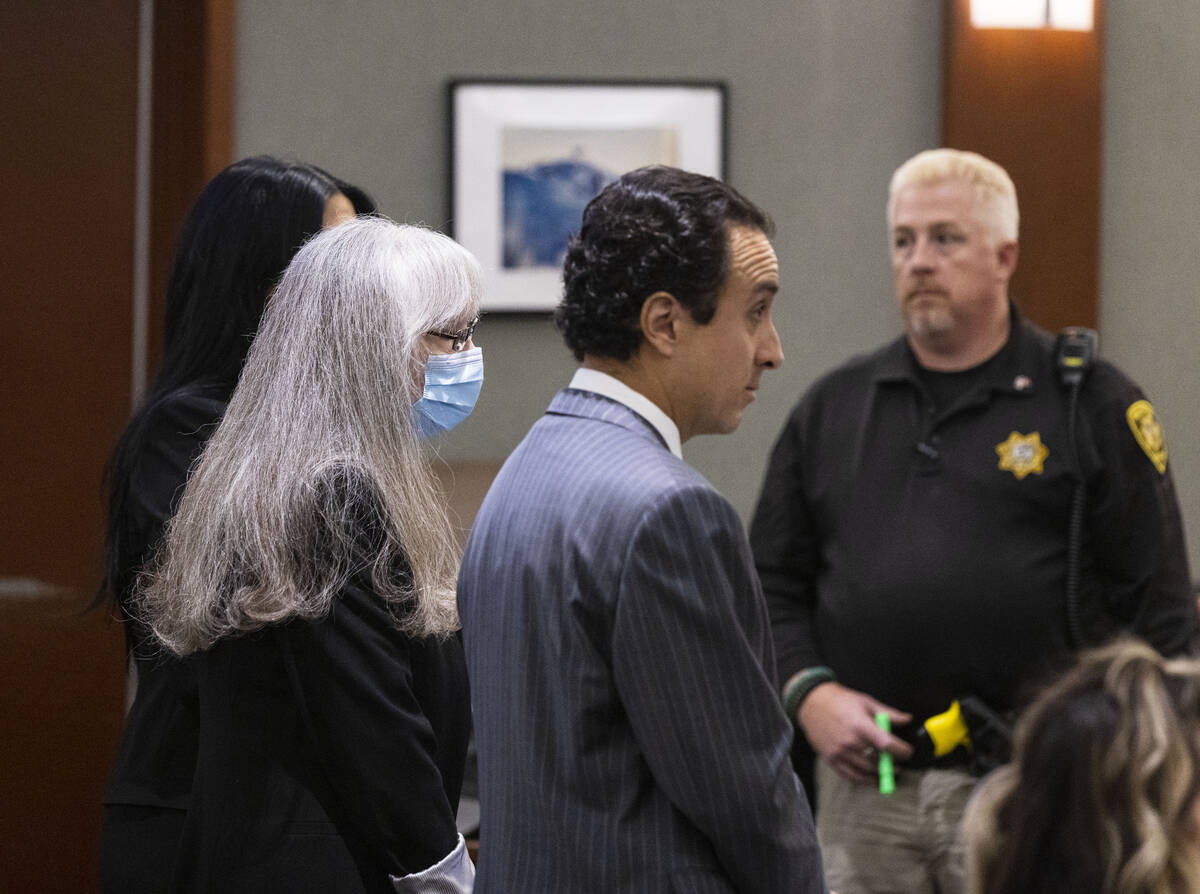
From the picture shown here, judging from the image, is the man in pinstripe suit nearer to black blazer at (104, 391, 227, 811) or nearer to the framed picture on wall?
black blazer at (104, 391, 227, 811)

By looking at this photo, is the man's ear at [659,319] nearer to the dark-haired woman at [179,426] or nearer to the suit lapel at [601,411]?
the suit lapel at [601,411]

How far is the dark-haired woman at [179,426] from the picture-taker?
1679 millimetres

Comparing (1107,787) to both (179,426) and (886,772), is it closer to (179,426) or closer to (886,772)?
(179,426)

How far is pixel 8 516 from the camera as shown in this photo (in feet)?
11.1

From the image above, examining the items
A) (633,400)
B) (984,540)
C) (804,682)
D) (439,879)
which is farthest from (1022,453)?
(439,879)

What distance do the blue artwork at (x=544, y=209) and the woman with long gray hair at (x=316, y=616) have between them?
6.29 feet

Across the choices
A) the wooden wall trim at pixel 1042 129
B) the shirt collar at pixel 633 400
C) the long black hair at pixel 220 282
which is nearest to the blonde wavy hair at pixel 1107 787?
the shirt collar at pixel 633 400

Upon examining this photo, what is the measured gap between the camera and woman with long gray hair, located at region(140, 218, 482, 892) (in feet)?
5.16

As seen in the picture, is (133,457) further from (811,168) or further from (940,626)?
(811,168)

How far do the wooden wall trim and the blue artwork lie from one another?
3.13 feet

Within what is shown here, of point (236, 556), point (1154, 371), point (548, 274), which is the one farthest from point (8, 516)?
point (1154, 371)

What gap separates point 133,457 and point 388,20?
2.12 m

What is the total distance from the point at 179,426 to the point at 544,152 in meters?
2.02

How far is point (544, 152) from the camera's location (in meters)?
3.60
